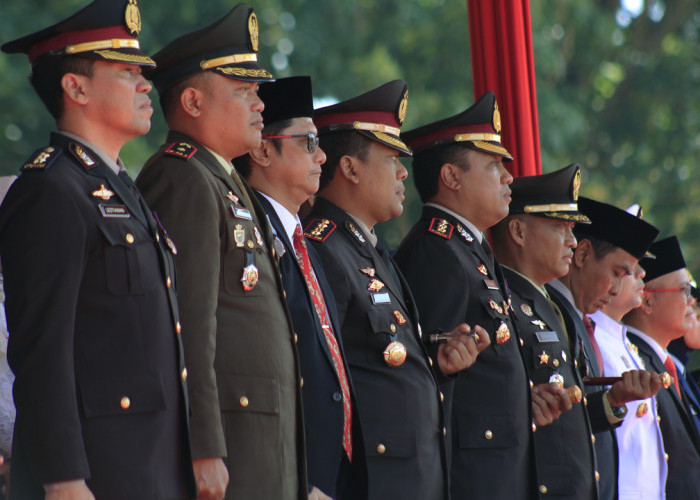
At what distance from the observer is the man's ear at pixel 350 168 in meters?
3.81

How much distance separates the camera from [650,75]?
12.8 metres

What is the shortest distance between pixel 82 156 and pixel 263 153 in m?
0.95

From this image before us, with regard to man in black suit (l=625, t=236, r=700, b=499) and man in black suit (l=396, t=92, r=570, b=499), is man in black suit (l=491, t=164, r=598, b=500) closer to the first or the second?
man in black suit (l=396, t=92, r=570, b=499)

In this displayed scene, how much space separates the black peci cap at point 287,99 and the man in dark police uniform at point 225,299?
1.35ft

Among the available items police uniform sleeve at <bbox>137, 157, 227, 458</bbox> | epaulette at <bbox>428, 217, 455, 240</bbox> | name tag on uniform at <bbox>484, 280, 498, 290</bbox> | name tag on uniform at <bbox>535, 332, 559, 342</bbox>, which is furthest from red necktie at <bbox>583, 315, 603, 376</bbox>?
police uniform sleeve at <bbox>137, 157, 227, 458</bbox>

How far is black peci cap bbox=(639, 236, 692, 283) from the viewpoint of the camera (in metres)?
6.08

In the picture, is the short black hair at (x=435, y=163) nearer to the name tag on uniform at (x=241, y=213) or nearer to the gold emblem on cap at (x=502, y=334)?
the gold emblem on cap at (x=502, y=334)

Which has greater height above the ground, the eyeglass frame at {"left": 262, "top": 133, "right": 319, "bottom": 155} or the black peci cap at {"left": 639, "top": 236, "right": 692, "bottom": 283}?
the eyeglass frame at {"left": 262, "top": 133, "right": 319, "bottom": 155}

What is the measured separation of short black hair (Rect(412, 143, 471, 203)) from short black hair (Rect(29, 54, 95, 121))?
188cm

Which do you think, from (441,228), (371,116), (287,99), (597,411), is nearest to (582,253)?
(597,411)

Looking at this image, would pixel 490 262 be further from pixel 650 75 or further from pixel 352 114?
pixel 650 75

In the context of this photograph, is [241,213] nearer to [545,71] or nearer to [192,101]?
[192,101]

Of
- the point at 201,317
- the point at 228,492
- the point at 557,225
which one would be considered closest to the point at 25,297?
the point at 201,317

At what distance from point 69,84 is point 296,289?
0.88 meters
